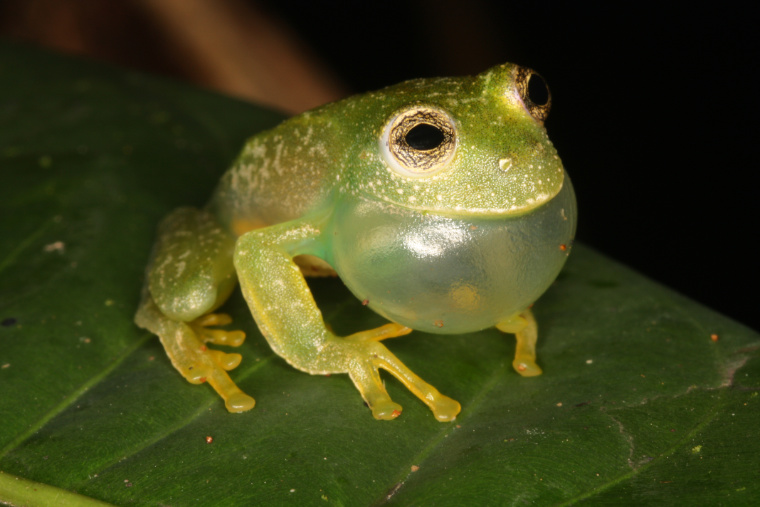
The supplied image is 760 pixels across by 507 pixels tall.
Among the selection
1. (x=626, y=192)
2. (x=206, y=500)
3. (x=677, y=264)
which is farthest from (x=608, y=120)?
(x=206, y=500)

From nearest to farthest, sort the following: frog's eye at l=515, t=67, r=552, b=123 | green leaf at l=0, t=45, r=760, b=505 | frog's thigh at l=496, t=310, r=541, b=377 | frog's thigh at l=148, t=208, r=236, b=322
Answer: green leaf at l=0, t=45, r=760, b=505, frog's eye at l=515, t=67, r=552, b=123, frog's thigh at l=496, t=310, r=541, b=377, frog's thigh at l=148, t=208, r=236, b=322

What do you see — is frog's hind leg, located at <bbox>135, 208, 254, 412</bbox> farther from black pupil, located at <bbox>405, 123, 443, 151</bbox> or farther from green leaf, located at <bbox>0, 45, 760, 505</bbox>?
black pupil, located at <bbox>405, 123, 443, 151</bbox>

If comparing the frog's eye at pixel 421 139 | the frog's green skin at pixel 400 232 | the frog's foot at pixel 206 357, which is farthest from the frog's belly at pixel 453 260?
the frog's foot at pixel 206 357

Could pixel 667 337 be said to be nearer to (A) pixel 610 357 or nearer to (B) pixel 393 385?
(A) pixel 610 357

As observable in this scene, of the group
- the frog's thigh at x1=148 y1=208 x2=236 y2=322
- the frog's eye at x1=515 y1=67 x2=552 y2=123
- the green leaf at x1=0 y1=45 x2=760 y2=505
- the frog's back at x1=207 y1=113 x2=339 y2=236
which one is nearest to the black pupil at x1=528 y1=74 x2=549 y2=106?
the frog's eye at x1=515 y1=67 x2=552 y2=123

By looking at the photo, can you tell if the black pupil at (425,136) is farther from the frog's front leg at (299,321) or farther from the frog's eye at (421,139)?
the frog's front leg at (299,321)

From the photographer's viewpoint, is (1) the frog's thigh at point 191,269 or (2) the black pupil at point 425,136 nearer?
(2) the black pupil at point 425,136

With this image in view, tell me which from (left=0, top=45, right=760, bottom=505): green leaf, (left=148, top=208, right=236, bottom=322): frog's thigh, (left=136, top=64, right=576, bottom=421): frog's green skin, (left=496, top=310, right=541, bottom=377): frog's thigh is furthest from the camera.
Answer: (left=148, top=208, right=236, bottom=322): frog's thigh
